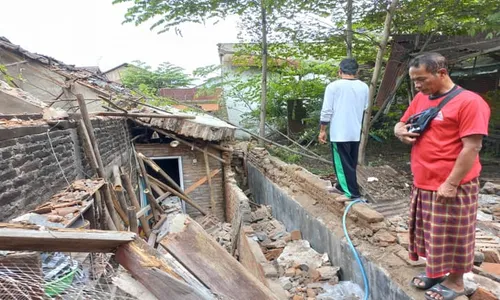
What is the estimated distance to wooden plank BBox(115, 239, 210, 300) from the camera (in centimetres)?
109

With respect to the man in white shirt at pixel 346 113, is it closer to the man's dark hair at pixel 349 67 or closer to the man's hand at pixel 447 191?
the man's dark hair at pixel 349 67

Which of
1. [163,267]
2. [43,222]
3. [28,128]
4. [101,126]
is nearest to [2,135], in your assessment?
[28,128]

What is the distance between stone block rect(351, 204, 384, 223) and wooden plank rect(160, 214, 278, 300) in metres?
2.69

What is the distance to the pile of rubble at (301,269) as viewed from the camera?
3477 mm

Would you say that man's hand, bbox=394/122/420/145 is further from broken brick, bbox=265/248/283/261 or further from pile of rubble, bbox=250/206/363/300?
broken brick, bbox=265/248/283/261

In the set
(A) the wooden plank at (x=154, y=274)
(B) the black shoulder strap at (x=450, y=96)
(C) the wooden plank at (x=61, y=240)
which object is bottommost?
(A) the wooden plank at (x=154, y=274)

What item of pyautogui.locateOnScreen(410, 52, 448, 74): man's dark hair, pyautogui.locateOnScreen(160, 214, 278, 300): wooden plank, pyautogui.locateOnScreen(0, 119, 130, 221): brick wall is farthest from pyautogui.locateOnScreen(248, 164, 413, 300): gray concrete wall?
pyautogui.locateOnScreen(0, 119, 130, 221): brick wall

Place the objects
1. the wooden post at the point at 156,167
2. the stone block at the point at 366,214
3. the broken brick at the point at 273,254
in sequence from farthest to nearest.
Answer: the wooden post at the point at 156,167
the broken brick at the point at 273,254
the stone block at the point at 366,214

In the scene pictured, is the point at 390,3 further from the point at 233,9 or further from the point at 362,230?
the point at 362,230

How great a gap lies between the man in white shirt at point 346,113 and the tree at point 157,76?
1731 centimetres

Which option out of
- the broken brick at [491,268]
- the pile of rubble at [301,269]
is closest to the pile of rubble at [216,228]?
the pile of rubble at [301,269]

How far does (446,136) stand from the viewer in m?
2.23

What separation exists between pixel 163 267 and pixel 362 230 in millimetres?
3109

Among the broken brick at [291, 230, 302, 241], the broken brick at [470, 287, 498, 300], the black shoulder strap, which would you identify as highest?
the black shoulder strap
